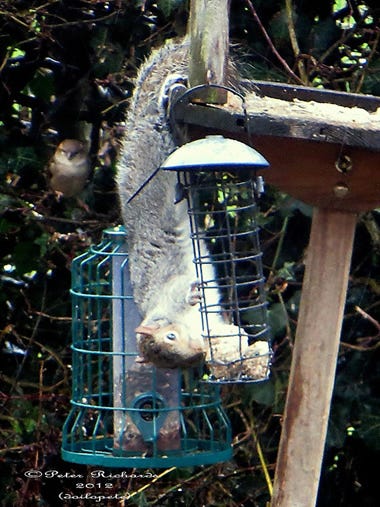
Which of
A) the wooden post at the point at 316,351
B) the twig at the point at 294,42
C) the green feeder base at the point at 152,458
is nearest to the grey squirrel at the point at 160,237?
the wooden post at the point at 316,351

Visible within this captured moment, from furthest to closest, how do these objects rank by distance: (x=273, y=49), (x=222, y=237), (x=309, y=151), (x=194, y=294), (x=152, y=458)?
(x=273, y=49) < (x=152, y=458) < (x=194, y=294) < (x=222, y=237) < (x=309, y=151)

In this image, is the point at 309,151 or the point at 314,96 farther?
the point at 314,96

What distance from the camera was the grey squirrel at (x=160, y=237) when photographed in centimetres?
206

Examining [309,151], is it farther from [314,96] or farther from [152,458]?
[152,458]

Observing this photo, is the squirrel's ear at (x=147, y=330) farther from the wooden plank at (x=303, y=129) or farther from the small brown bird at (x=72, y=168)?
the small brown bird at (x=72, y=168)

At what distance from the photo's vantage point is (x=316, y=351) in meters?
1.97

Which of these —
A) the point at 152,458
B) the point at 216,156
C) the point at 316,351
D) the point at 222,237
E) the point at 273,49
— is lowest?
the point at 152,458

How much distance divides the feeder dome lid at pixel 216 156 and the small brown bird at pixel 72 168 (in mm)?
1344

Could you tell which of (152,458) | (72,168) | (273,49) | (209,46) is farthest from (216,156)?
(72,168)

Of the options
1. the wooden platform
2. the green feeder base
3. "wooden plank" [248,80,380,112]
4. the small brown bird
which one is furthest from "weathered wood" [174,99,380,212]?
the small brown bird

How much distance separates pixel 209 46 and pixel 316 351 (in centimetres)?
54

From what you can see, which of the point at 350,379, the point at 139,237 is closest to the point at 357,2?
the point at 350,379

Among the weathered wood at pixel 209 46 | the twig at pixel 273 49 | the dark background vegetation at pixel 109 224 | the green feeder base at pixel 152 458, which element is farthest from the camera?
the dark background vegetation at pixel 109 224

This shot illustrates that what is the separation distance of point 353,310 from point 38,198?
3.03 feet
